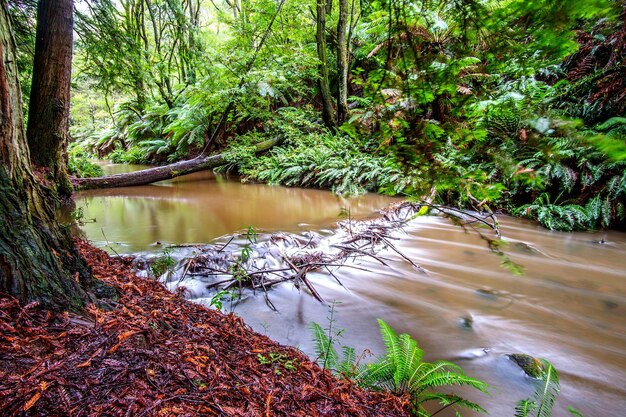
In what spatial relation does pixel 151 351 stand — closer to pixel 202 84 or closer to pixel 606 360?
pixel 606 360

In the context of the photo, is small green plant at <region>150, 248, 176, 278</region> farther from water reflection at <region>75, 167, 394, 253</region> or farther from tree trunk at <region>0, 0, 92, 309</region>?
tree trunk at <region>0, 0, 92, 309</region>

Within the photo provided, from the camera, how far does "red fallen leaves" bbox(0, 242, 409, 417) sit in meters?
1.05

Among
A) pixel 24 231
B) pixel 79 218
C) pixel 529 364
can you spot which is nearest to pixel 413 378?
pixel 529 364

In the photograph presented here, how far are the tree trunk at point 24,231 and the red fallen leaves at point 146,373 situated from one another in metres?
0.10

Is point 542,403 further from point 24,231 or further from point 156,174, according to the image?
point 156,174

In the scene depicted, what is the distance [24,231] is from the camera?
4.92ft

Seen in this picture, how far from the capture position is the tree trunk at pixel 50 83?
4832 mm

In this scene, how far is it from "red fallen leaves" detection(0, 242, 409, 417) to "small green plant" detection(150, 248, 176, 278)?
5.16ft

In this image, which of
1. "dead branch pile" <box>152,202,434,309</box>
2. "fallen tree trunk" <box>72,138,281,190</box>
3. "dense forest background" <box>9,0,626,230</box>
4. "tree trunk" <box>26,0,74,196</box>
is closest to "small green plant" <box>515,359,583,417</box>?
"dense forest background" <box>9,0,626,230</box>

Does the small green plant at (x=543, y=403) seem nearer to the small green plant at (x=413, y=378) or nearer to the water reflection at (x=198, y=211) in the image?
the small green plant at (x=413, y=378)

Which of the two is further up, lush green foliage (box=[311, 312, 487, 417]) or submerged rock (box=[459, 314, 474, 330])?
lush green foliage (box=[311, 312, 487, 417])

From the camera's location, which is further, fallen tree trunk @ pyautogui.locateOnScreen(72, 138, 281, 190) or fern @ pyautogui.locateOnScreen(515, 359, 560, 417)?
fallen tree trunk @ pyautogui.locateOnScreen(72, 138, 281, 190)

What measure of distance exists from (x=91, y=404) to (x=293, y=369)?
0.92m

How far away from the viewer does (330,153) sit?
374 inches
